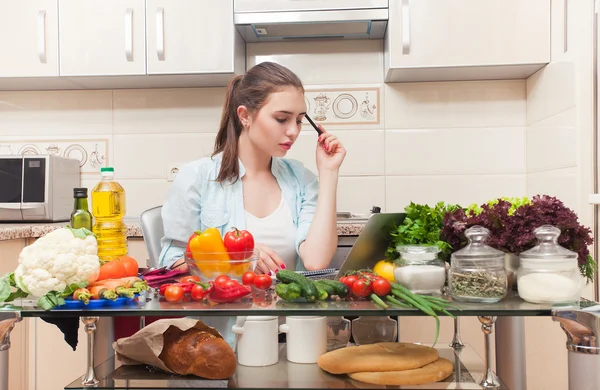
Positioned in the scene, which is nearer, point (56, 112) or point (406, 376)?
point (406, 376)

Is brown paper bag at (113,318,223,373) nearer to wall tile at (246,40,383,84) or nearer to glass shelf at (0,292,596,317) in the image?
glass shelf at (0,292,596,317)

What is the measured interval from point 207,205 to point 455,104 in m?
1.74

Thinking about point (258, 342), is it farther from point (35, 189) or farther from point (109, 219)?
point (35, 189)

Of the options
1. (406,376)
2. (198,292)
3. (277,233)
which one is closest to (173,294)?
(198,292)

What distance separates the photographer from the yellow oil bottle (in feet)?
3.93

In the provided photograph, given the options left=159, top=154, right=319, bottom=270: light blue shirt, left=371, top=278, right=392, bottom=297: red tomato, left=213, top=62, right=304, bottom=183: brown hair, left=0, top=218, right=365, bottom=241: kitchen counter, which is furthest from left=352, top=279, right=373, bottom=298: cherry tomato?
left=0, top=218, right=365, bottom=241: kitchen counter

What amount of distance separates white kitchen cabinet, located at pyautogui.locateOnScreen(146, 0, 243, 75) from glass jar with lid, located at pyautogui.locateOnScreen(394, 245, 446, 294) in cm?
214

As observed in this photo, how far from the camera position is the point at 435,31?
2836 millimetres

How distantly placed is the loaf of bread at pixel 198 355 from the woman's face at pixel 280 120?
95 centimetres

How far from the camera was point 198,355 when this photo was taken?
3.03 ft

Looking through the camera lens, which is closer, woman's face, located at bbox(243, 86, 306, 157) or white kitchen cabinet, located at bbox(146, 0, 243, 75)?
woman's face, located at bbox(243, 86, 306, 157)

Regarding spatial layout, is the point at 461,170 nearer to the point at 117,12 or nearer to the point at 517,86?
the point at 517,86

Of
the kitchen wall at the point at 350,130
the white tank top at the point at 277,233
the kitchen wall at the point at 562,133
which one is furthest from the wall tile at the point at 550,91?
the white tank top at the point at 277,233

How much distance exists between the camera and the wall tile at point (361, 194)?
3188 mm
